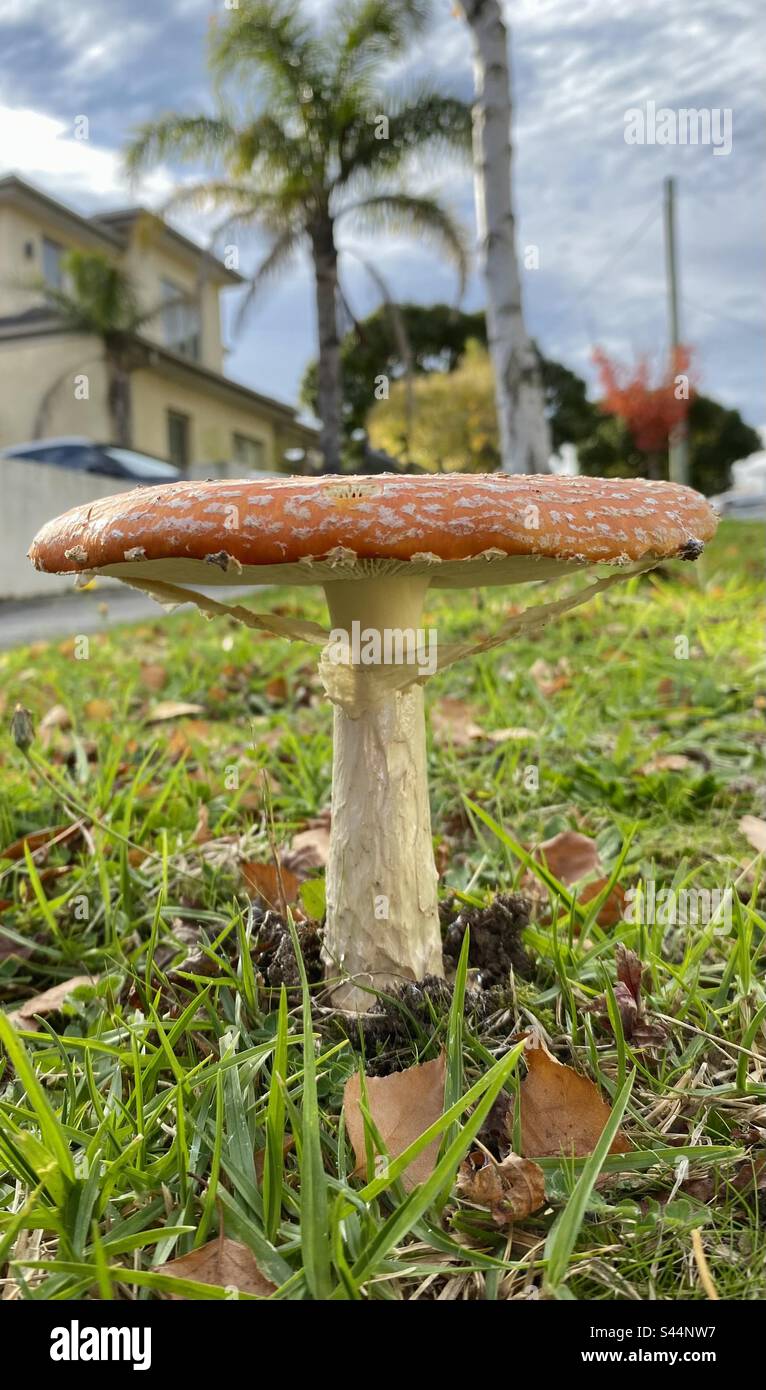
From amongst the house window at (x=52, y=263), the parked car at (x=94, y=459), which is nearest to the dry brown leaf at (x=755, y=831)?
the parked car at (x=94, y=459)

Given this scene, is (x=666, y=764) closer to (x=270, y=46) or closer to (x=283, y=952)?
(x=283, y=952)

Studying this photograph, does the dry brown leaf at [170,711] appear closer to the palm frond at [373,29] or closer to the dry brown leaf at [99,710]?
the dry brown leaf at [99,710]

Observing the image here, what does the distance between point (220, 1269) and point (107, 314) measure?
20.6 meters

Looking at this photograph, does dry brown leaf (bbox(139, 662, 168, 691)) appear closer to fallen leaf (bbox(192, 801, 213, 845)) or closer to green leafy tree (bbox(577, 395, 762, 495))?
fallen leaf (bbox(192, 801, 213, 845))

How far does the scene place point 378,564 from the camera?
133 centimetres

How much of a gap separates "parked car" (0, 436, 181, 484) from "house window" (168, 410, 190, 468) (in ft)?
13.4

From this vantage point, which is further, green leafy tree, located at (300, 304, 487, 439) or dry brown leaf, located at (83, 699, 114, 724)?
green leafy tree, located at (300, 304, 487, 439)

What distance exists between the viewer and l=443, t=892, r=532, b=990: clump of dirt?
163 centimetres

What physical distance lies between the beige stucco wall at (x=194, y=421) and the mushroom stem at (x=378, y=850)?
20620 millimetres

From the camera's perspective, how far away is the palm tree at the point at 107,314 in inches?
734

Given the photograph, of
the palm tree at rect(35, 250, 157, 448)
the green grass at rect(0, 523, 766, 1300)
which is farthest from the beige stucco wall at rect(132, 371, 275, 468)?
the green grass at rect(0, 523, 766, 1300)

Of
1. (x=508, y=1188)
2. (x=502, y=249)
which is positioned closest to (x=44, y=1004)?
(x=508, y=1188)

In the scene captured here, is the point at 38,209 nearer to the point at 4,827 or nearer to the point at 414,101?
the point at 414,101
